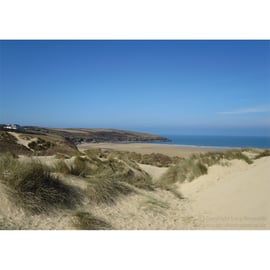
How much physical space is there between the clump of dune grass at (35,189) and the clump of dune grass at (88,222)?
1.81 feet

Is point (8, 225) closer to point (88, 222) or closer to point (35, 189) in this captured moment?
point (35, 189)

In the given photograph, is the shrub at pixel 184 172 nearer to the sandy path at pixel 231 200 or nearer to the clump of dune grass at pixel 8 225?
the sandy path at pixel 231 200

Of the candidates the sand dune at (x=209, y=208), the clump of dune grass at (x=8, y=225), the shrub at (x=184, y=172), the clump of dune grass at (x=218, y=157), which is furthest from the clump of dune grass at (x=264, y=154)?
the clump of dune grass at (x=8, y=225)

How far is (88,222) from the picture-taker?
16.5ft

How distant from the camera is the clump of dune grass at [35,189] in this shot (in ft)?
17.1

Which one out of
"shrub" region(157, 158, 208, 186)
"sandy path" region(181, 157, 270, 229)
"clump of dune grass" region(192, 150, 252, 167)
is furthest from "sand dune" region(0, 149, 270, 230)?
"clump of dune grass" region(192, 150, 252, 167)

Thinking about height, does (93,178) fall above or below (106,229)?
above

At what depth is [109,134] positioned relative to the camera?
157 ft

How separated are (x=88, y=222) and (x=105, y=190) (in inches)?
53.7

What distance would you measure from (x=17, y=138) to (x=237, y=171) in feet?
57.0

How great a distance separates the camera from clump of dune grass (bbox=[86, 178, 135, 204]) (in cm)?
614

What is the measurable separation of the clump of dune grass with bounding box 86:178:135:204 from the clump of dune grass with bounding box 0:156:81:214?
282mm

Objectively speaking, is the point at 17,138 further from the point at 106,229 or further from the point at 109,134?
the point at 109,134

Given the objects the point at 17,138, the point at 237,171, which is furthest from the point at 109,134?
the point at 237,171
